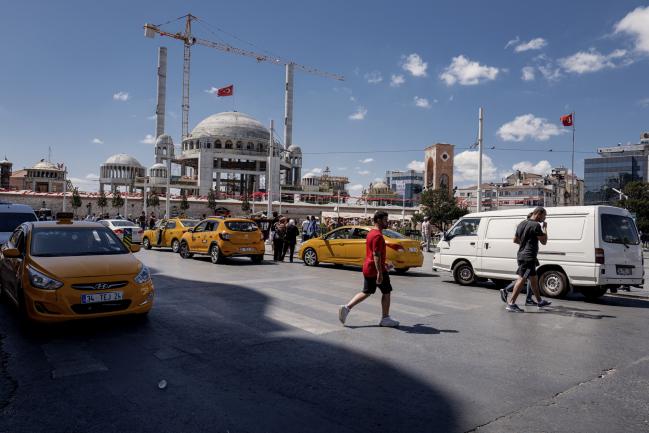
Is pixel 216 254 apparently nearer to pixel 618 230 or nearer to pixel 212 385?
pixel 618 230

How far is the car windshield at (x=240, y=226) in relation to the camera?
16.1 m

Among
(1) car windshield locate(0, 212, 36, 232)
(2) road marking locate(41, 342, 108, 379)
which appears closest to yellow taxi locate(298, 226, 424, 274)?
(1) car windshield locate(0, 212, 36, 232)

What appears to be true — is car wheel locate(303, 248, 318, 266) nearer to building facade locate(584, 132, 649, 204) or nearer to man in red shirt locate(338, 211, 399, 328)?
man in red shirt locate(338, 211, 399, 328)

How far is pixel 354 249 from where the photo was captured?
14.8 metres

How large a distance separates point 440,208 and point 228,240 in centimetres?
2581

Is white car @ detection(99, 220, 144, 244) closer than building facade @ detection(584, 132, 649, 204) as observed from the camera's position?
Yes

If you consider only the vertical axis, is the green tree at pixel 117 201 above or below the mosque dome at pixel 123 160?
below

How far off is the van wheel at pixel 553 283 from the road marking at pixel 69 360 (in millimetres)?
8777

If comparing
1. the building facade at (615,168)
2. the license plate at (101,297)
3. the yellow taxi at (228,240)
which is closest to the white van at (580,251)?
the yellow taxi at (228,240)

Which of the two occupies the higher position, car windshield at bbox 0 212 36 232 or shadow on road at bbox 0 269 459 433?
car windshield at bbox 0 212 36 232

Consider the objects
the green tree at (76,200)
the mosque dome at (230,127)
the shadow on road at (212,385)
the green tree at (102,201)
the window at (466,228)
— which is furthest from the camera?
the mosque dome at (230,127)

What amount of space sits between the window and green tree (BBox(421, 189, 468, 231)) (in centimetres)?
2577

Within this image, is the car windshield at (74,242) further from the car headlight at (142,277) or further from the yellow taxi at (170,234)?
the yellow taxi at (170,234)

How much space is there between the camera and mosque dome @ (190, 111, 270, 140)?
104938 mm
